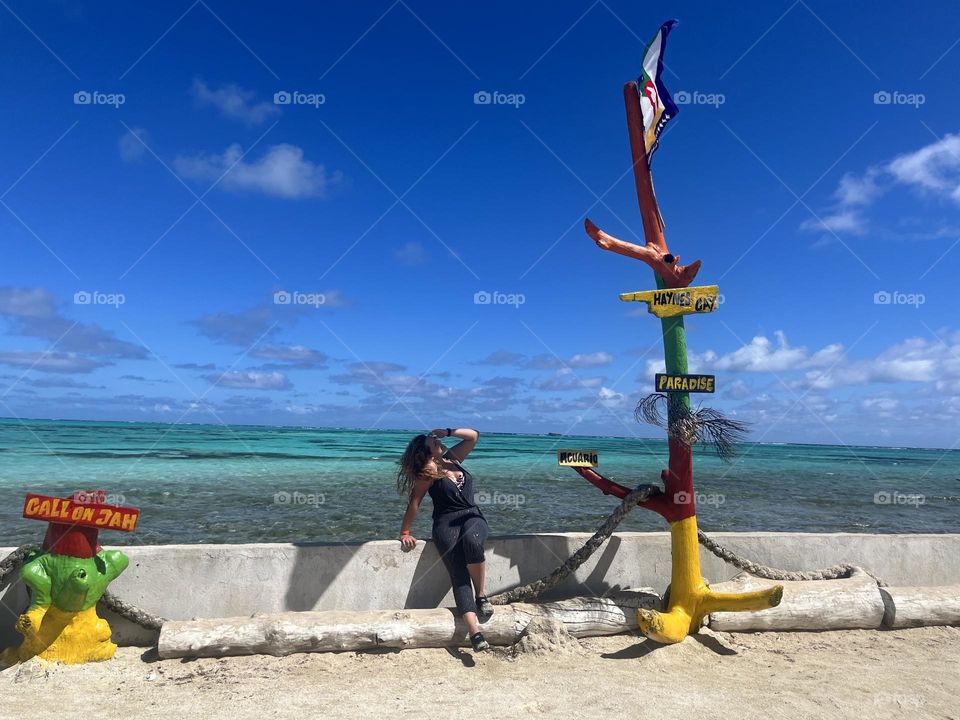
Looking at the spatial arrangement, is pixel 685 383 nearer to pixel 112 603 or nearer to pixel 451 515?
pixel 451 515

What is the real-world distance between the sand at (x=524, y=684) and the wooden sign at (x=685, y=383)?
1.95 meters

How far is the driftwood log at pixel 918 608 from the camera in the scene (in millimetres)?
5031

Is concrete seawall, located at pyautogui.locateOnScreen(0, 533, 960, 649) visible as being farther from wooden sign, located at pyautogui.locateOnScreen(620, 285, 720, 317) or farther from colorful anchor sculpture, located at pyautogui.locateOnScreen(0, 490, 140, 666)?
wooden sign, located at pyautogui.locateOnScreen(620, 285, 720, 317)

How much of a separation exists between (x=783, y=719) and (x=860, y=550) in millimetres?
3031

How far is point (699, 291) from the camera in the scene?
4.55 metres

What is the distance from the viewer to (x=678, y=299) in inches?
182

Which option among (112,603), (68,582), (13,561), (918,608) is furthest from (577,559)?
(13,561)

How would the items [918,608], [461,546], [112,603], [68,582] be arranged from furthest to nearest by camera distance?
[918,608] → [461,546] → [112,603] → [68,582]

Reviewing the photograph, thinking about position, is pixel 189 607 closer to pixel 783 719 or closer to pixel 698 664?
pixel 698 664

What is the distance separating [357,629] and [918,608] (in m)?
4.70

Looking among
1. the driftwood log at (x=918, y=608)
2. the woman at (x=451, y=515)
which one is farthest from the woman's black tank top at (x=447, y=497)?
the driftwood log at (x=918, y=608)

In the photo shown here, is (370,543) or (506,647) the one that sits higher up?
(370,543)

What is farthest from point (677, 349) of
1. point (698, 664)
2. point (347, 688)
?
point (347, 688)

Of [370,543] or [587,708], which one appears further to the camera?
[370,543]
